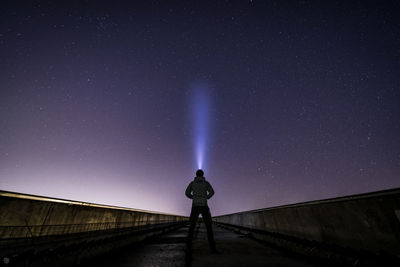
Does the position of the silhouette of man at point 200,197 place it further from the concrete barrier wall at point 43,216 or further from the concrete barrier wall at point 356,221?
the concrete barrier wall at point 43,216

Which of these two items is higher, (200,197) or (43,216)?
(200,197)

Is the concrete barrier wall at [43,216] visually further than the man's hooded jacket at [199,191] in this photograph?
No

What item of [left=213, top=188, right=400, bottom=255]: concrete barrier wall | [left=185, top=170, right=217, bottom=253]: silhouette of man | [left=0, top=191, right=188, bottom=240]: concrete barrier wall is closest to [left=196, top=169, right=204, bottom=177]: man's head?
[left=185, top=170, right=217, bottom=253]: silhouette of man

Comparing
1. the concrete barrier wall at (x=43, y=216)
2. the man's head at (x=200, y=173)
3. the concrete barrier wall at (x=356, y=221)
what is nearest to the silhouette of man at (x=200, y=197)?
the man's head at (x=200, y=173)

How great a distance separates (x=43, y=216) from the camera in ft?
16.2

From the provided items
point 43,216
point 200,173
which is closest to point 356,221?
point 200,173

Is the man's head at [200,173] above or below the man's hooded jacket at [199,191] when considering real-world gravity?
above

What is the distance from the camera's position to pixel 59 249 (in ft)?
8.87

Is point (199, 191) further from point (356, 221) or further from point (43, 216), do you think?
point (43, 216)

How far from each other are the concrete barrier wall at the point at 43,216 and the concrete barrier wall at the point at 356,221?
671cm

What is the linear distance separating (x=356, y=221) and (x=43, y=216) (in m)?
7.13

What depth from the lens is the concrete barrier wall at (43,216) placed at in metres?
4.10

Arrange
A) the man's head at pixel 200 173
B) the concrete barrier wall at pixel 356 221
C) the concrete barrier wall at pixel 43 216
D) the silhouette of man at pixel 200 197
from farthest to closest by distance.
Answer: the man's head at pixel 200 173
the silhouette of man at pixel 200 197
the concrete barrier wall at pixel 43 216
the concrete barrier wall at pixel 356 221

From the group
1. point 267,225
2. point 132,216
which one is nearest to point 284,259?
point 267,225
